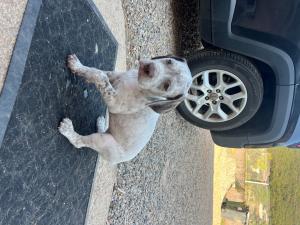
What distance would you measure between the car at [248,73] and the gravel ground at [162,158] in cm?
56

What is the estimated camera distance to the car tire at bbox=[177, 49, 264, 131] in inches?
221

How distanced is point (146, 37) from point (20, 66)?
303 cm

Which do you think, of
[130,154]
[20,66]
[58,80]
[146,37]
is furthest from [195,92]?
[20,66]

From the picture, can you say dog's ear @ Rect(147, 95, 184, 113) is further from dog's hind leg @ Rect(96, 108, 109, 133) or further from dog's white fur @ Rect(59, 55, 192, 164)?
→ dog's hind leg @ Rect(96, 108, 109, 133)

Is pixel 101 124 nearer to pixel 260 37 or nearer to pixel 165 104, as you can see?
pixel 165 104

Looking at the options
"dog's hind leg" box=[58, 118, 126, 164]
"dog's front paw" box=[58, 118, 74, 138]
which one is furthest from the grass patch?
"dog's front paw" box=[58, 118, 74, 138]

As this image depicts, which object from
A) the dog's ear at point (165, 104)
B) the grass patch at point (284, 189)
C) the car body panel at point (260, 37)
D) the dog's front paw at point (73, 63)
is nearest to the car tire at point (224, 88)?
the car body panel at point (260, 37)

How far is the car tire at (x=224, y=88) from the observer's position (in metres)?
5.62

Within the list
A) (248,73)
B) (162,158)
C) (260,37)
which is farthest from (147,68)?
(162,158)

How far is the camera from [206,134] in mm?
9055

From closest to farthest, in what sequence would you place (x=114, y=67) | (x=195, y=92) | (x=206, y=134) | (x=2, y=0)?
(x=2, y=0)
(x=114, y=67)
(x=195, y=92)
(x=206, y=134)

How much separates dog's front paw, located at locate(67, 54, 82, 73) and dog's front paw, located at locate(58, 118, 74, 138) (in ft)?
1.24

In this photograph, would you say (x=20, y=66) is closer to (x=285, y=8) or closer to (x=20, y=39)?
(x=20, y=39)

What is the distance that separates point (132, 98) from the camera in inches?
132
